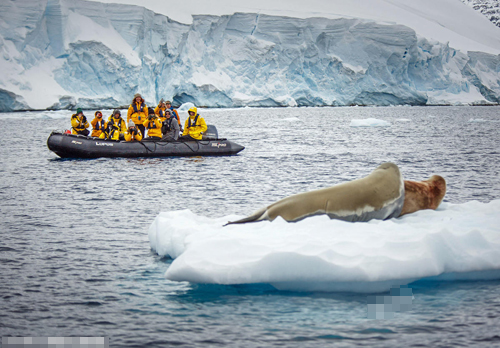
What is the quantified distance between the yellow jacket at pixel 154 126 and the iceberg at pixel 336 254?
10234 mm

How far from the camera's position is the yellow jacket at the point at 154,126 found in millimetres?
15508

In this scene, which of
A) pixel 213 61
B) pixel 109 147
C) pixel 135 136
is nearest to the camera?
pixel 109 147

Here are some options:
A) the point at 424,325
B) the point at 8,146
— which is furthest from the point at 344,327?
the point at 8,146

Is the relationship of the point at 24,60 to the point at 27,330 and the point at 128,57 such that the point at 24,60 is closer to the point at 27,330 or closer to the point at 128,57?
the point at 128,57

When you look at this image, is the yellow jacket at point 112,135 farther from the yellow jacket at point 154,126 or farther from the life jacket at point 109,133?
the yellow jacket at point 154,126

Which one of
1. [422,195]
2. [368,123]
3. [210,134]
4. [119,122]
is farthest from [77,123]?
[368,123]

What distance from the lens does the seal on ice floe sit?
5.89 meters

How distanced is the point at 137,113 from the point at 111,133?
986mm

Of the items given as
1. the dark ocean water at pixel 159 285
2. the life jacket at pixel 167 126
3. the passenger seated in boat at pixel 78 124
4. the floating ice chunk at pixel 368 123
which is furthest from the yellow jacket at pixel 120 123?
the floating ice chunk at pixel 368 123

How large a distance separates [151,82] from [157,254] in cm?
3658

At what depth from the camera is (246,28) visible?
46.8 meters

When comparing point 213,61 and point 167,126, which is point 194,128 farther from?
point 213,61

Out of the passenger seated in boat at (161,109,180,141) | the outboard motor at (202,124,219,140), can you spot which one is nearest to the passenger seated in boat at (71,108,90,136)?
the passenger seated in boat at (161,109,180,141)

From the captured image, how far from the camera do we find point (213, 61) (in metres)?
45.0
